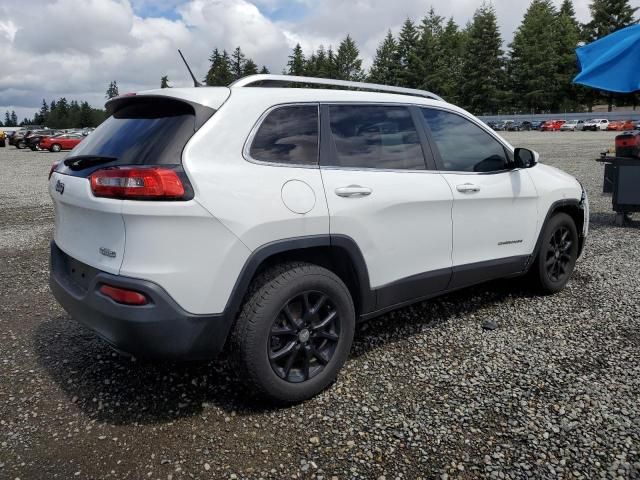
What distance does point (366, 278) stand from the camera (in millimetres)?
3129

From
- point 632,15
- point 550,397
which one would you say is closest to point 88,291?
point 550,397

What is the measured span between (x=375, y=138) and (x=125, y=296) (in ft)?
5.97

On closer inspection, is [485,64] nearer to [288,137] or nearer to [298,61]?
[298,61]

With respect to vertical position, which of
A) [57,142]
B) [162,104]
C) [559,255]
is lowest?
[559,255]

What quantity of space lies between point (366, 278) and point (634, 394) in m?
1.70

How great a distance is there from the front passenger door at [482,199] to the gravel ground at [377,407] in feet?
1.68

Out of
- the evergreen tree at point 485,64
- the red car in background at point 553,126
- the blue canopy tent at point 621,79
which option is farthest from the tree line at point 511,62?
the blue canopy tent at point 621,79

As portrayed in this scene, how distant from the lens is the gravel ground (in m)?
2.46

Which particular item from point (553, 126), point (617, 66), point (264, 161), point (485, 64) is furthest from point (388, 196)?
point (485, 64)

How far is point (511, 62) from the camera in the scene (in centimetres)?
7062

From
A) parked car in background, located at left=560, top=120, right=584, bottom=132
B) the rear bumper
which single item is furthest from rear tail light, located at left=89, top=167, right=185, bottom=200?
parked car in background, located at left=560, top=120, right=584, bottom=132

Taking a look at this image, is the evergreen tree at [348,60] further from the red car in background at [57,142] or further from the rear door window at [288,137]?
the rear door window at [288,137]

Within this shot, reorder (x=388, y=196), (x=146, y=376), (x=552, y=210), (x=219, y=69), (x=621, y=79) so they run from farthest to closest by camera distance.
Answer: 1. (x=219, y=69)
2. (x=621, y=79)
3. (x=552, y=210)
4. (x=146, y=376)
5. (x=388, y=196)

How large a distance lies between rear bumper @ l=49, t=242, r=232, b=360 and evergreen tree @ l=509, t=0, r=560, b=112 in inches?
2881
